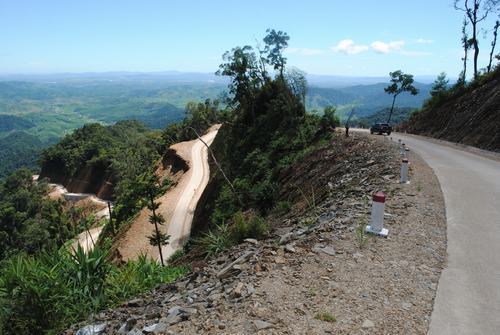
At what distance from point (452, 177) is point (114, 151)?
87763 mm

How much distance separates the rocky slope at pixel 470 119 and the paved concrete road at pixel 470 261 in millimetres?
13368

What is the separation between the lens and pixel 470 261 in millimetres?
7195

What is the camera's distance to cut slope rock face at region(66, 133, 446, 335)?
17.4 ft

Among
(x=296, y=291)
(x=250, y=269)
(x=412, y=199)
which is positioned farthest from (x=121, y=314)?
(x=412, y=199)

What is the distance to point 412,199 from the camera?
11.0 metres

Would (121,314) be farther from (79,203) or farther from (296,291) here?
(79,203)

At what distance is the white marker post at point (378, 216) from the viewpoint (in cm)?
815

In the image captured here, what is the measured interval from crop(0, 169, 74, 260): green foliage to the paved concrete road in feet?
180

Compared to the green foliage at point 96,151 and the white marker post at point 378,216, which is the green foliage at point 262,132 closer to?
the white marker post at point 378,216

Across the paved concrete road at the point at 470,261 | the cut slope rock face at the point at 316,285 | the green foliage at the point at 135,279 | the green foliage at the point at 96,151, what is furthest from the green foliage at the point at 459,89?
the green foliage at the point at 96,151

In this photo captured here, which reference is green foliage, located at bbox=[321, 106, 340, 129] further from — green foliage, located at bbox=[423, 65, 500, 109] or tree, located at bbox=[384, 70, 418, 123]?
tree, located at bbox=[384, 70, 418, 123]

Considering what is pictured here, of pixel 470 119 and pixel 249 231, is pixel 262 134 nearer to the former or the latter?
pixel 470 119

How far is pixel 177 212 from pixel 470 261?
32.8 m

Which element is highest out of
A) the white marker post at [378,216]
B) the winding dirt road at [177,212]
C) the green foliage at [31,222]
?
the white marker post at [378,216]
